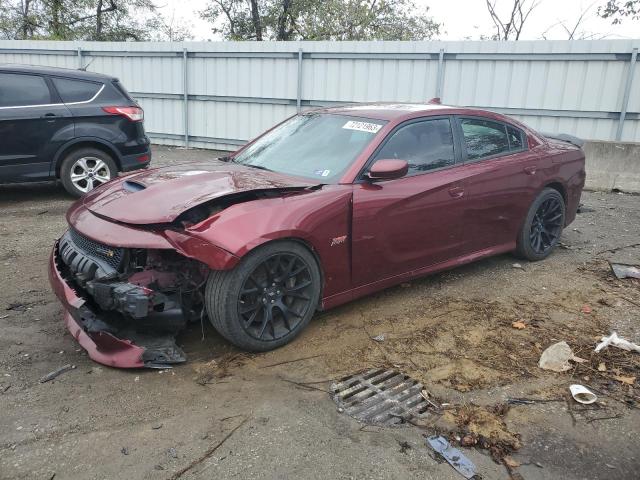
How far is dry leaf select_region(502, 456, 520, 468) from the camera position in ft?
8.52

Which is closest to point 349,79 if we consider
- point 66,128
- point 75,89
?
point 75,89

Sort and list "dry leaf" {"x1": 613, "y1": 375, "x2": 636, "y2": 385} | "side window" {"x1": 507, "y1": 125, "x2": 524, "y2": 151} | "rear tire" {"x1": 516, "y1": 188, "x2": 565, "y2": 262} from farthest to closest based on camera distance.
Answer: "rear tire" {"x1": 516, "y1": 188, "x2": 565, "y2": 262} → "side window" {"x1": 507, "y1": 125, "x2": 524, "y2": 151} → "dry leaf" {"x1": 613, "y1": 375, "x2": 636, "y2": 385}

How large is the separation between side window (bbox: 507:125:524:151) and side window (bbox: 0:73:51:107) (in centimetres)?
566

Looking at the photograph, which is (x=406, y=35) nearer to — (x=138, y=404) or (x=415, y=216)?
(x=415, y=216)

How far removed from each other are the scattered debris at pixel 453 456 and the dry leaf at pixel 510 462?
0.56 ft

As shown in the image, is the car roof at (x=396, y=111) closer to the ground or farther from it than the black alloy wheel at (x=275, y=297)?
farther from it

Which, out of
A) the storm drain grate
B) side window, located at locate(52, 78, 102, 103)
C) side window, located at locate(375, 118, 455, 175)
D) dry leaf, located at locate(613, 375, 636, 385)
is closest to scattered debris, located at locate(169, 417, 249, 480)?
the storm drain grate

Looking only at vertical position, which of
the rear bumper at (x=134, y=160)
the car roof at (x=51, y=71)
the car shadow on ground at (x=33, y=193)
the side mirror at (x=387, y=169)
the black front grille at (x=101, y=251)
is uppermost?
the car roof at (x=51, y=71)

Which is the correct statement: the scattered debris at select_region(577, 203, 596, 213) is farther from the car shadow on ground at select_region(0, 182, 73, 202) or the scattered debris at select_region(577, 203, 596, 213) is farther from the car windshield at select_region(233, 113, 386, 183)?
the car shadow on ground at select_region(0, 182, 73, 202)

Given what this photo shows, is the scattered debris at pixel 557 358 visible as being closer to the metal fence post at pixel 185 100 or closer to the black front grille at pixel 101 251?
the black front grille at pixel 101 251

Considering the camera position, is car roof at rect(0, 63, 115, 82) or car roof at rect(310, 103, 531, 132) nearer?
car roof at rect(310, 103, 531, 132)

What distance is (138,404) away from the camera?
9.76 ft

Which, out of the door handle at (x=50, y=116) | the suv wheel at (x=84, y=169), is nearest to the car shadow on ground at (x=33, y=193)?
the suv wheel at (x=84, y=169)

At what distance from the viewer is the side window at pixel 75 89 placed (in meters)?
7.09
